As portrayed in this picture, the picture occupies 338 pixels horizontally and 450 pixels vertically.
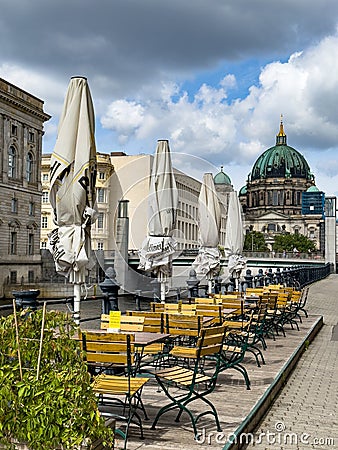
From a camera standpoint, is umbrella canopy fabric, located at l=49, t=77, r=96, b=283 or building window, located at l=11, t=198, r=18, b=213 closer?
umbrella canopy fabric, located at l=49, t=77, r=96, b=283

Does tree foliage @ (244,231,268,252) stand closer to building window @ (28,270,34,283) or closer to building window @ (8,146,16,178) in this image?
building window @ (28,270,34,283)

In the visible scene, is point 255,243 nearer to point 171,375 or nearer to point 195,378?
point 171,375

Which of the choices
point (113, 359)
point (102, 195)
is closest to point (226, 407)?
point (113, 359)

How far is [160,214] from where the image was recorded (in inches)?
573

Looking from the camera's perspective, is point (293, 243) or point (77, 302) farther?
point (293, 243)

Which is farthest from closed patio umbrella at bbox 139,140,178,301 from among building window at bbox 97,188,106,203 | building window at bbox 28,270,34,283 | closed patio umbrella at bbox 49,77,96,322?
building window at bbox 97,188,106,203

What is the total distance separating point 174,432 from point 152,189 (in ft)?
28.6

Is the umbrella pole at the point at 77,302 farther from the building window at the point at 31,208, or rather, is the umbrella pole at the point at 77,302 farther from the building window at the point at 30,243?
the building window at the point at 31,208

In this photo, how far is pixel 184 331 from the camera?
9.03 m

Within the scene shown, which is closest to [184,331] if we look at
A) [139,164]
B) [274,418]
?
[274,418]

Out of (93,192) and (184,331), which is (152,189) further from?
(184,331)

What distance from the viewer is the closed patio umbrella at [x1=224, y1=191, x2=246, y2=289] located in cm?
2242

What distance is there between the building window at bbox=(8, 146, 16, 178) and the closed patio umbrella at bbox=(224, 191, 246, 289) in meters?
44.5

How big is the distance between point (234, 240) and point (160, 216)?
851cm
